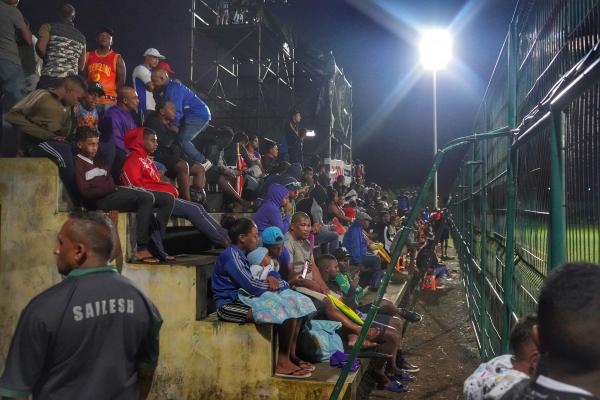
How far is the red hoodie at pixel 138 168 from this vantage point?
5.67m

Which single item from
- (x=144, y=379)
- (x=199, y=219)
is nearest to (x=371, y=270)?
(x=199, y=219)

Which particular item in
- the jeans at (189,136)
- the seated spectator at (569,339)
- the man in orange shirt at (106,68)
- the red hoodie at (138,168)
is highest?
the man in orange shirt at (106,68)

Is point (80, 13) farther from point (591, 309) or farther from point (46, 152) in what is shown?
point (591, 309)

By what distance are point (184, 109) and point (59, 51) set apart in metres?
1.74

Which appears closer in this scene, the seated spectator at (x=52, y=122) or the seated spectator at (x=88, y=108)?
the seated spectator at (x=52, y=122)

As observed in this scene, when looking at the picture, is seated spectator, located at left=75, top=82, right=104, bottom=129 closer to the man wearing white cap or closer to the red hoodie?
the red hoodie

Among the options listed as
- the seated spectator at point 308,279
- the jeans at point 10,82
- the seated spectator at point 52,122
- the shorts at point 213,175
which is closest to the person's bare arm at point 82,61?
the jeans at point 10,82

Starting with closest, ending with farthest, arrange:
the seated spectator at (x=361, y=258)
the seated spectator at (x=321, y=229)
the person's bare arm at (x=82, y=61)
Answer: the person's bare arm at (x=82, y=61)
the seated spectator at (x=321, y=229)
the seated spectator at (x=361, y=258)

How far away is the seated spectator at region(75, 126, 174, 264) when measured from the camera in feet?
16.7

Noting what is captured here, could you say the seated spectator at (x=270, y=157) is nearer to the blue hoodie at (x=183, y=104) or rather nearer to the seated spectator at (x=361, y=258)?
the seated spectator at (x=361, y=258)

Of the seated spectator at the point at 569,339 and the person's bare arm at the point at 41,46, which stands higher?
the person's bare arm at the point at 41,46

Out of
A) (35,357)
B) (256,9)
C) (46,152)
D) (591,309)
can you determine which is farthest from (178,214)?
(256,9)

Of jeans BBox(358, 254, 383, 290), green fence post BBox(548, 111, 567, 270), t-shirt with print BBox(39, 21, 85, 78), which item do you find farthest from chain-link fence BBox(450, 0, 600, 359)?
t-shirt with print BBox(39, 21, 85, 78)

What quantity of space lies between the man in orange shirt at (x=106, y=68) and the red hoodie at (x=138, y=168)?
5.24 ft
